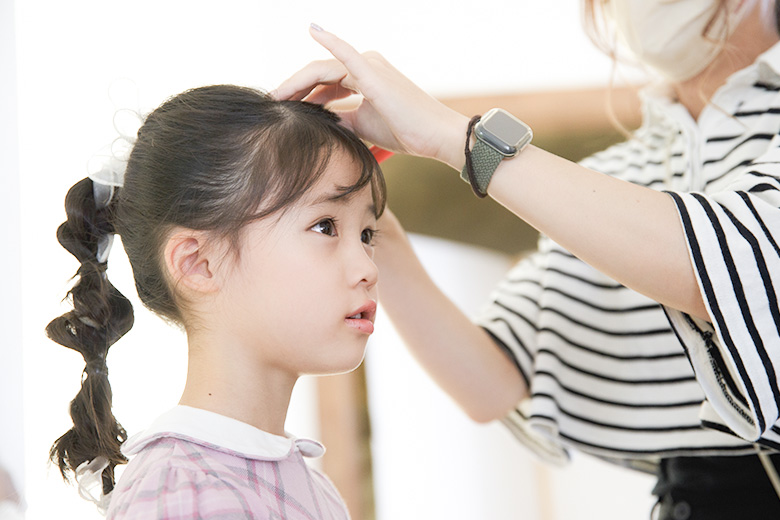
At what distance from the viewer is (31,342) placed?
0.89 m

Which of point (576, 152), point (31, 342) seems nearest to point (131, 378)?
point (31, 342)

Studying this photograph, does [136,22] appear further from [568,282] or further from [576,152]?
[576,152]

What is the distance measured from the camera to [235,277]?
78 centimetres

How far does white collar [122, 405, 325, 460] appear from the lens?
0.72 metres

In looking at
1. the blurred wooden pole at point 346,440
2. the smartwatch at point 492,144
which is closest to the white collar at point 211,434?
the smartwatch at point 492,144

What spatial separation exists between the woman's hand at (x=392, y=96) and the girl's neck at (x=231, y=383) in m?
0.27

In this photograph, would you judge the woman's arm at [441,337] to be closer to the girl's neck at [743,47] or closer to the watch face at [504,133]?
the watch face at [504,133]

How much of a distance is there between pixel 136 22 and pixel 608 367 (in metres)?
0.85

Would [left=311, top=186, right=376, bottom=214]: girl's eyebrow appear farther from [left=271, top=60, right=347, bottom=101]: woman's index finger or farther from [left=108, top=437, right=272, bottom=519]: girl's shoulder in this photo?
[left=108, top=437, right=272, bottom=519]: girl's shoulder

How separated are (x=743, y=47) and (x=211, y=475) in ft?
2.94

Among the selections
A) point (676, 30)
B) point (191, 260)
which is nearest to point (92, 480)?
point (191, 260)

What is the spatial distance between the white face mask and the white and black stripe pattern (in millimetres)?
64

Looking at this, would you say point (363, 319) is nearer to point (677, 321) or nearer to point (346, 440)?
point (677, 321)

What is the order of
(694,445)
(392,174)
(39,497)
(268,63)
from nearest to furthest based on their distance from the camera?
(39,497)
(694,445)
(268,63)
(392,174)
